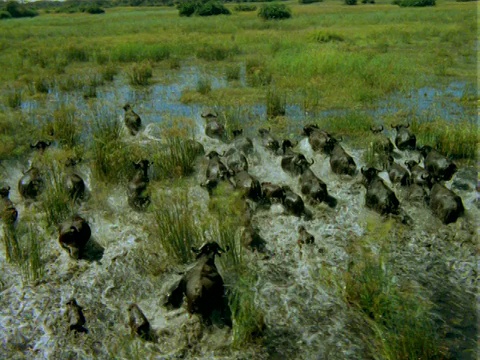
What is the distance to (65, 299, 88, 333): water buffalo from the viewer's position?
18.4 feet

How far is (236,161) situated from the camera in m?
9.55

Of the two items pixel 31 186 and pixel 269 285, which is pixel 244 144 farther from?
pixel 269 285

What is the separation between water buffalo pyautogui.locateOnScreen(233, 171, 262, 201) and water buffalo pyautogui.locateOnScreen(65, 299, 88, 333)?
11.0ft

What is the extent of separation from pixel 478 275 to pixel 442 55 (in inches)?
632

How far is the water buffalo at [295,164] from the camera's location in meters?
9.00

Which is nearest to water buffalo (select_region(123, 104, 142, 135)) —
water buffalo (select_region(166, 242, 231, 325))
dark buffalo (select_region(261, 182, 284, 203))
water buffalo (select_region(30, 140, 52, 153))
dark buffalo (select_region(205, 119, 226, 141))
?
dark buffalo (select_region(205, 119, 226, 141))

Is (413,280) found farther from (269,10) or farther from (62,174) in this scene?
(269,10)

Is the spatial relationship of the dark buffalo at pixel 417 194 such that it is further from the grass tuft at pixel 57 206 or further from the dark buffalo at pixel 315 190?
the grass tuft at pixel 57 206

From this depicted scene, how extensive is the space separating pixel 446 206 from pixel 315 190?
2.06 m

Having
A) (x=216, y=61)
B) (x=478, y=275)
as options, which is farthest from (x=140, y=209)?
(x=216, y=61)

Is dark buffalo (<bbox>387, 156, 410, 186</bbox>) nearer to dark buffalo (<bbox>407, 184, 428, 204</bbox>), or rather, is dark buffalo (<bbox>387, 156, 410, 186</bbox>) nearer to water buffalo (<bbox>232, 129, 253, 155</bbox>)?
dark buffalo (<bbox>407, 184, 428, 204</bbox>)

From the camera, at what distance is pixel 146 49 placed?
2258cm

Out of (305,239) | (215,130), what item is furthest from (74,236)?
(215,130)

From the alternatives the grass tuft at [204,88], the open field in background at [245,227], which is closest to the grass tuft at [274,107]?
the open field in background at [245,227]
